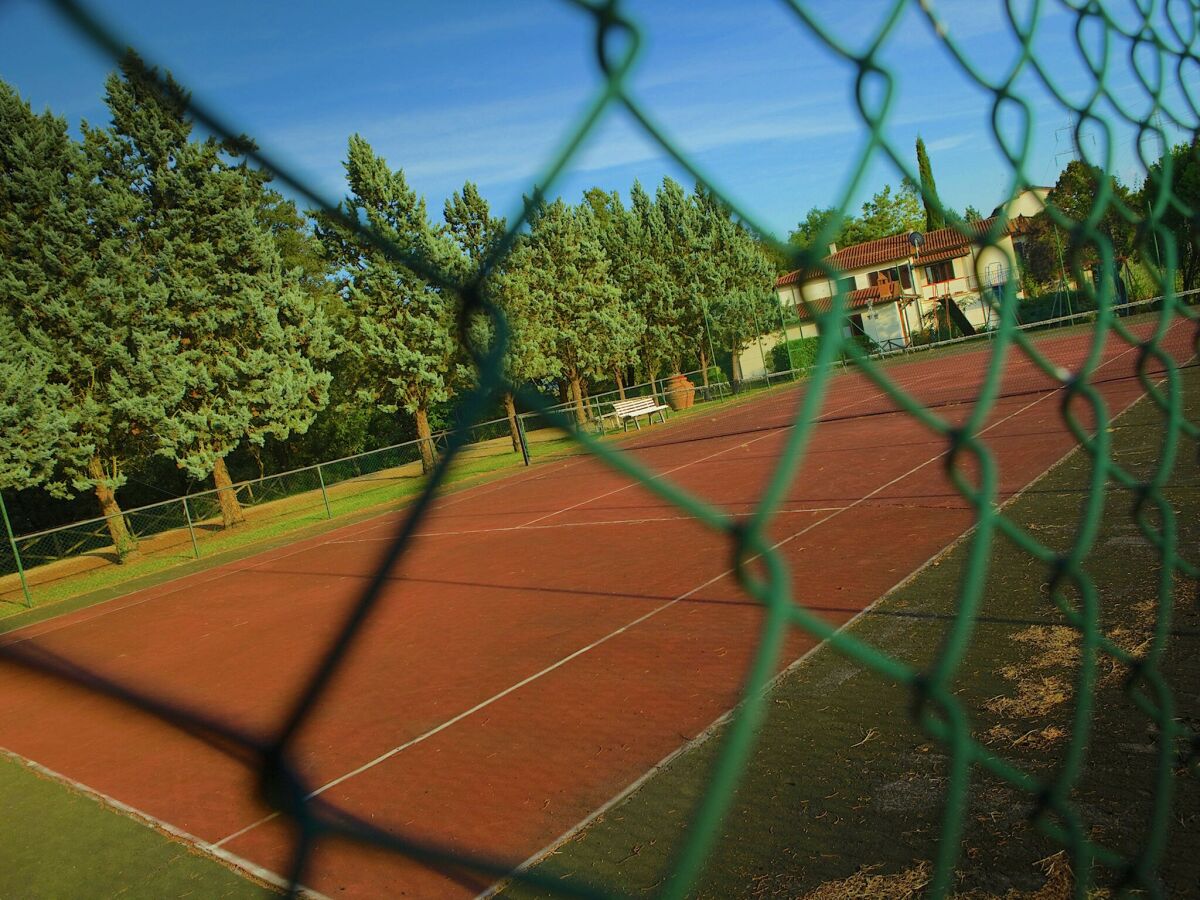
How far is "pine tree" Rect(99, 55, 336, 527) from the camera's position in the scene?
2158 centimetres

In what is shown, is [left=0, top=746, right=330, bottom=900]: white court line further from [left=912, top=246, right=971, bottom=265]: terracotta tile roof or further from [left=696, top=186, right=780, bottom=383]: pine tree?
[left=696, top=186, right=780, bottom=383]: pine tree

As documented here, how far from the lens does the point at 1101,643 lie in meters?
1.24

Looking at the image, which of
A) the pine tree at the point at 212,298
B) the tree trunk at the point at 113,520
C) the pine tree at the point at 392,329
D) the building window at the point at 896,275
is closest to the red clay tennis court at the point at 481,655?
the tree trunk at the point at 113,520

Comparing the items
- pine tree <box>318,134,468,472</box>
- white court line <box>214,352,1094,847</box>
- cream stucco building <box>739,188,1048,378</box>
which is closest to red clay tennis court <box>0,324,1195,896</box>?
white court line <box>214,352,1094,847</box>

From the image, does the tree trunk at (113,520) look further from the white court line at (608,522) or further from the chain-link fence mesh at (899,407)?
the chain-link fence mesh at (899,407)

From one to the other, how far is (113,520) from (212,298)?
5.61 metres

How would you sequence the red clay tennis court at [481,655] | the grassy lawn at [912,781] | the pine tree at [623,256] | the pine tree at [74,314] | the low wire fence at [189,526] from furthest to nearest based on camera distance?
1. the pine tree at [623,256]
2. the pine tree at [74,314]
3. the low wire fence at [189,526]
4. the red clay tennis court at [481,655]
5. the grassy lawn at [912,781]

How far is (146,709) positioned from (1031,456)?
8.88 m

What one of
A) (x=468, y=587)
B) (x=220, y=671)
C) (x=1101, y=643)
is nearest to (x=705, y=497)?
(x=468, y=587)

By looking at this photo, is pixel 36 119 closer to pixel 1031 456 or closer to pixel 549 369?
pixel 549 369

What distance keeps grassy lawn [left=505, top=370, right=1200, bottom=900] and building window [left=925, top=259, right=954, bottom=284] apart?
140ft

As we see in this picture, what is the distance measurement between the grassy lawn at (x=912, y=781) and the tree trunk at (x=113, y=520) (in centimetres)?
1767

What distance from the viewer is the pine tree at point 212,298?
21578mm

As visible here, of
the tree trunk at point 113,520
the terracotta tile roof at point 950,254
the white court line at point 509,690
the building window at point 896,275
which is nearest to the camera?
the white court line at point 509,690
